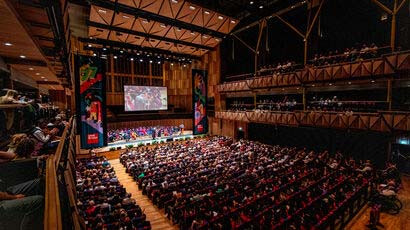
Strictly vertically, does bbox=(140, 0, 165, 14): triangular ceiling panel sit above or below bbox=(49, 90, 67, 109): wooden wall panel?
above

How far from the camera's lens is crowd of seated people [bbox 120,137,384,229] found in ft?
26.0

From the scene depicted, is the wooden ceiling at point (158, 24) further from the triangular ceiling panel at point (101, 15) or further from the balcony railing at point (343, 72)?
the balcony railing at point (343, 72)

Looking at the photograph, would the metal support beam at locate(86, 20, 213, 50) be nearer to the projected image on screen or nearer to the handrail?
the projected image on screen

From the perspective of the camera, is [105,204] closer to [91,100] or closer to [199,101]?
[91,100]

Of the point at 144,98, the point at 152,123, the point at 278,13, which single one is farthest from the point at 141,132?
the point at 278,13

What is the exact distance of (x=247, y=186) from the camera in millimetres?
10578

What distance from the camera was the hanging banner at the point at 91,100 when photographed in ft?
50.1

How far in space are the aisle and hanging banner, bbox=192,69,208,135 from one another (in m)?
10.2

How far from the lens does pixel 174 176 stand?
40.4 feet

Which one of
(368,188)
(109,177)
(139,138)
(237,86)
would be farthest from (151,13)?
(368,188)

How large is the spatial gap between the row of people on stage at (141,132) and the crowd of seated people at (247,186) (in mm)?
6808

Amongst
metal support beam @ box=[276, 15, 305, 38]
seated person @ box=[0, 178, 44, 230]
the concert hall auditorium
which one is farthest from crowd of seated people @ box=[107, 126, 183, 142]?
seated person @ box=[0, 178, 44, 230]

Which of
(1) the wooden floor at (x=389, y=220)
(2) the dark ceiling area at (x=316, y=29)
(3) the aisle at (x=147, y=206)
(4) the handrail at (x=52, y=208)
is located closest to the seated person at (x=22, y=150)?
(4) the handrail at (x=52, y=208)

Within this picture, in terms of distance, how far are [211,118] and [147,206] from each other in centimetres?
1780
